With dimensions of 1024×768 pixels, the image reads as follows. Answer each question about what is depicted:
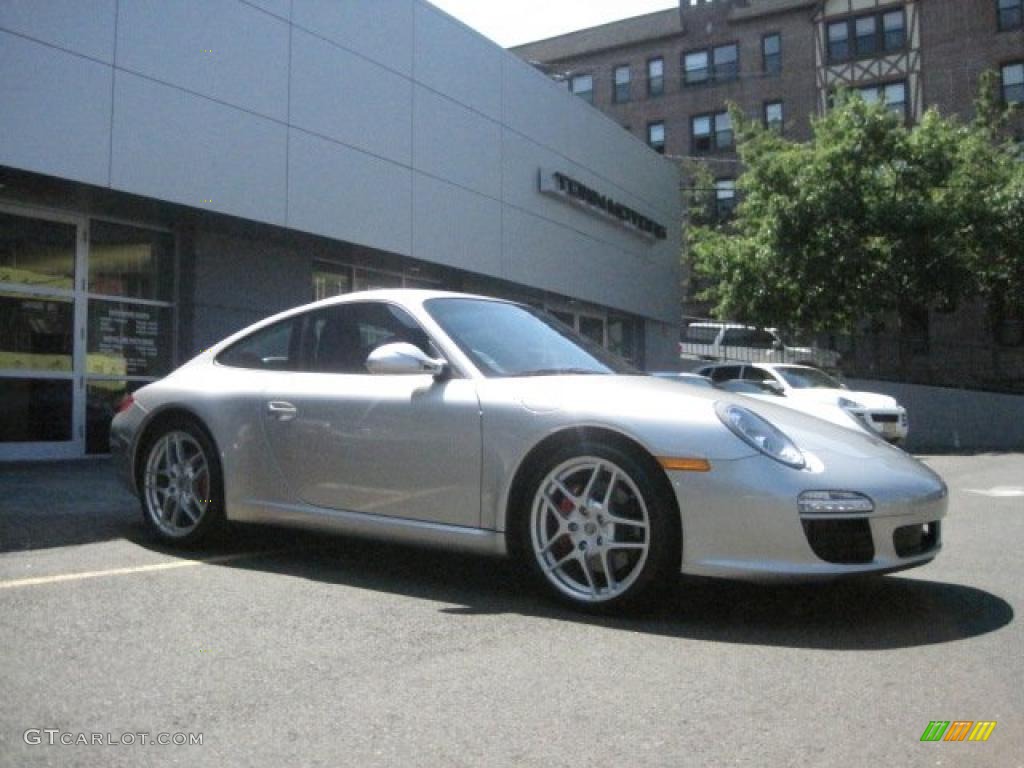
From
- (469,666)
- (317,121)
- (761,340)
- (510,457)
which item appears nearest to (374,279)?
(317,121)

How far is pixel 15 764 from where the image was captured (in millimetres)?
2367

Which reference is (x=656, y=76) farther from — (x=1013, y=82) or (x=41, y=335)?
(x=41, y=335)

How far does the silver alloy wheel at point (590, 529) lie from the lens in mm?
3812

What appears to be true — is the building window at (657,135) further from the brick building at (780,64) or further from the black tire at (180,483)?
the black tire at (180,483)

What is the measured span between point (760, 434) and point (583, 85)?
42.1 m

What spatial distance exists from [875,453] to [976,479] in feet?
27.2

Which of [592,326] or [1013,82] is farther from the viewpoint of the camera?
[1013,82]

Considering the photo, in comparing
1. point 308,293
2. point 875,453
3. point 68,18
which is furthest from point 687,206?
point 875,453

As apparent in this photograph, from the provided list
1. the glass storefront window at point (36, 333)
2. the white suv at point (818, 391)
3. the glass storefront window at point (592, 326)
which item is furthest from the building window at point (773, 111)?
the glass storefront window at point (36, 333)

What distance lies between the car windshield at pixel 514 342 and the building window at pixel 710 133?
37.8 m

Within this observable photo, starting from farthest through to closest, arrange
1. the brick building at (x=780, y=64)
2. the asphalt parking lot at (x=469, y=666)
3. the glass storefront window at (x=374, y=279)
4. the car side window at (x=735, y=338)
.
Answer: the brick building at (x=780, y=64), the car side window at (x=735, y=338), the glass storefront window at (x=374, y=279), the asphalt parking lot at (x=469, y=666)

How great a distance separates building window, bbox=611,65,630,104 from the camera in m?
42.6

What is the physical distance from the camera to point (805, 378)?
16.2m

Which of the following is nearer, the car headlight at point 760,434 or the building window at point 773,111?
the car headlight at point 760,434
